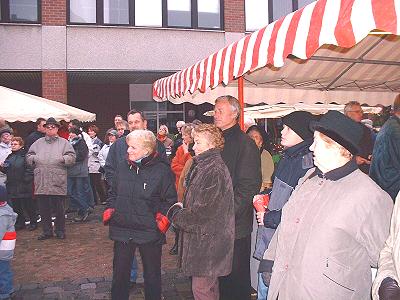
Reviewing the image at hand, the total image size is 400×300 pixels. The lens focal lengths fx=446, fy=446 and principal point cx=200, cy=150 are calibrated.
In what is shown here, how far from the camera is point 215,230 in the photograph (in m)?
3.76

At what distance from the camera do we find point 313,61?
5.81 m

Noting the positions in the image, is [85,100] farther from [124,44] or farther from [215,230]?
[215,230]

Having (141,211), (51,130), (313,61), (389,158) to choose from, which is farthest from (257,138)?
(51,130)

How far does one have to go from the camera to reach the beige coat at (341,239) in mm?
2254

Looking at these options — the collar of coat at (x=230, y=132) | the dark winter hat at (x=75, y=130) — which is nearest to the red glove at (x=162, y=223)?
the collar of coat at (x=230, y=132)

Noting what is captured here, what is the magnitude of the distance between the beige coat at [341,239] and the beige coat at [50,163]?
5.84 meters

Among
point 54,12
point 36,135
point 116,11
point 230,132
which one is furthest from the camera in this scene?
point 116,11

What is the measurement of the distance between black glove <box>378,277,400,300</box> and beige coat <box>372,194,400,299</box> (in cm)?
2

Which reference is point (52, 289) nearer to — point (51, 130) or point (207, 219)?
point (207, 219)

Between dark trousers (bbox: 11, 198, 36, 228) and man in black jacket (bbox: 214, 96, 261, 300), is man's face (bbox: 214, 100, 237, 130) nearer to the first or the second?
man in black jacket (bbox: 214, 96, 261, 300)

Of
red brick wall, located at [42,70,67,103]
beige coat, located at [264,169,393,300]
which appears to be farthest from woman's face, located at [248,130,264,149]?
red brick wall, located at [42,70,67,103]

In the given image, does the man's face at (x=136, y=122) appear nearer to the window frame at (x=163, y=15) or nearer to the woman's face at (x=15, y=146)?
the woman's face at (x=15, y=146)

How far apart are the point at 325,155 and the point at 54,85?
43.1ft

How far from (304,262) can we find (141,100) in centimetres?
1679
